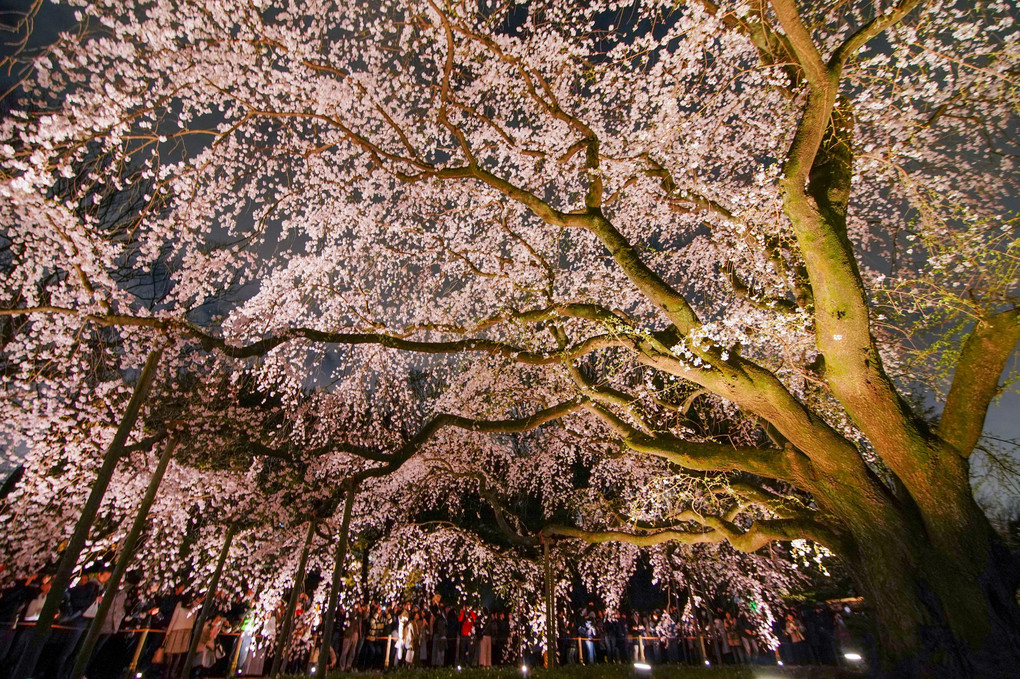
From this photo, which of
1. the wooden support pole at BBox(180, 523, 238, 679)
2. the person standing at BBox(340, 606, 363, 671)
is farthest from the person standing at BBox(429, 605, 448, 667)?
the wooden support pole at BBox(180, 523, 238, 679)

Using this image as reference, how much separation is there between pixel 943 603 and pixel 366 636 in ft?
47.1

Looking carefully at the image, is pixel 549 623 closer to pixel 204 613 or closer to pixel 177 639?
pixel 204 613

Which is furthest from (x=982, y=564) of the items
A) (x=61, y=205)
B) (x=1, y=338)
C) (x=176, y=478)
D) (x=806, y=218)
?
(x=176, y=478)

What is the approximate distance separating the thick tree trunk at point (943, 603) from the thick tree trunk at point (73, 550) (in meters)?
7.23

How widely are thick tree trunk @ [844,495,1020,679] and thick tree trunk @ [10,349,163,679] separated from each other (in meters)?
7.23

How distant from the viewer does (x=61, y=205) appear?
5113mm

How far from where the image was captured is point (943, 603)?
3.95 meters

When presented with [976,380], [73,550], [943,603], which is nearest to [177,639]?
[73,550]

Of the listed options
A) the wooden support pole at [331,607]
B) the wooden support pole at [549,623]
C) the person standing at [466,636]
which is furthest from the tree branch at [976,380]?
the person standing at [466,636]

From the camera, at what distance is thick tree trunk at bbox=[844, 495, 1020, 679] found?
12.3 ft

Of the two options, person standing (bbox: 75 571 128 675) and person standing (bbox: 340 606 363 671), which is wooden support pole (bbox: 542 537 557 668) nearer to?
person standing (bbox: 340 606 363 671)

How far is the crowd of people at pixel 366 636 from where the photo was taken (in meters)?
8.55

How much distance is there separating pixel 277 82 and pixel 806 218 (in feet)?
21.0

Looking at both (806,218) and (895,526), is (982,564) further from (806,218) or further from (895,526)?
(806,218)
